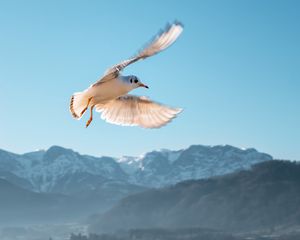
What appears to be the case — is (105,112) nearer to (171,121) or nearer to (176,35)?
(171,121)

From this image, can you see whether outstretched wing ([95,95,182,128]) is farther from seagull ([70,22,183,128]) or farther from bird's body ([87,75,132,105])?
bird's body ([87,75,132,105])

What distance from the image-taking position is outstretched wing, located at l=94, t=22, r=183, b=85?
12.6 m

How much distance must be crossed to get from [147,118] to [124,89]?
11.7ft

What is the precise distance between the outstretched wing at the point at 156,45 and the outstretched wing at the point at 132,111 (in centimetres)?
371

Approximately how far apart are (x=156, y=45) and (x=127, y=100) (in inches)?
264

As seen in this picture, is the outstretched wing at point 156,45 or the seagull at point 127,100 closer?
the outstretched wing at point 156,45

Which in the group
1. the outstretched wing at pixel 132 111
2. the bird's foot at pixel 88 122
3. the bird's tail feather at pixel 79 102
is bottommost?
the bird's foot at pixel 88 122

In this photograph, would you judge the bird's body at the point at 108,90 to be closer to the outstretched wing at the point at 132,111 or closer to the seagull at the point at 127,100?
the seagull at the point at 127,100

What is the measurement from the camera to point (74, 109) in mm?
16375

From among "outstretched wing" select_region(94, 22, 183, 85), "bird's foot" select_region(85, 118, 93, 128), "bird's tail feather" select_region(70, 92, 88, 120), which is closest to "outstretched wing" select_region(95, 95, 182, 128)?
"bird's tail feather" select_region(70, 92, 88, 120)

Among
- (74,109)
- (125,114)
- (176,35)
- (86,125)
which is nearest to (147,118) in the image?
(125,114)

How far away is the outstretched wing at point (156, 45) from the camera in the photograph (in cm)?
1256

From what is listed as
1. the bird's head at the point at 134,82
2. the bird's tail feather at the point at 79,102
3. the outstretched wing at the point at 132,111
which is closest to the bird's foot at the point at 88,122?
the bird's tail feather at the point at 79,102

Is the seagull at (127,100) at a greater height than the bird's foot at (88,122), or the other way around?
the seagull at (127,100)
